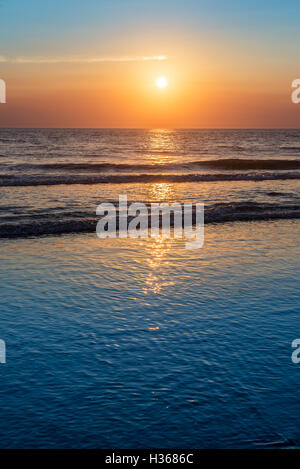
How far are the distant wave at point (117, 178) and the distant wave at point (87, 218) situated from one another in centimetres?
1061

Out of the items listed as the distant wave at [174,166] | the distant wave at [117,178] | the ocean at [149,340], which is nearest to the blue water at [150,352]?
the ocean at [149,340]

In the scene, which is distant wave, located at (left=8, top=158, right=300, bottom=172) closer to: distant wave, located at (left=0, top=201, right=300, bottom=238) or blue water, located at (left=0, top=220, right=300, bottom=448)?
distant wave, located at (left=0, top=201, right=300, bottom=238)

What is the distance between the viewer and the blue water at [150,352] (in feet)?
14.0

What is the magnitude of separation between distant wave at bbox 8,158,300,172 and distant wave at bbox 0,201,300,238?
66.4ft

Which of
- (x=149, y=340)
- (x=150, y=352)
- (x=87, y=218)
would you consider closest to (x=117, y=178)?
(x=87, y=218)

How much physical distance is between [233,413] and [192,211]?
13860 millimetres

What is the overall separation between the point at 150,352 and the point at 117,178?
25.4m

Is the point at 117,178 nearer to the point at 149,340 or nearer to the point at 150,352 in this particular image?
the point at 149,340

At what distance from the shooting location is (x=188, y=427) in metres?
4.29

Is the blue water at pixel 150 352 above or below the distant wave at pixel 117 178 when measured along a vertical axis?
below

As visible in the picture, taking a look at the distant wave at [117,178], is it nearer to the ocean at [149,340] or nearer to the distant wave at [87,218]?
the distant wave at [87,218]

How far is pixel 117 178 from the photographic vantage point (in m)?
30.5

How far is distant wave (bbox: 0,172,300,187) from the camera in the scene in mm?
27133

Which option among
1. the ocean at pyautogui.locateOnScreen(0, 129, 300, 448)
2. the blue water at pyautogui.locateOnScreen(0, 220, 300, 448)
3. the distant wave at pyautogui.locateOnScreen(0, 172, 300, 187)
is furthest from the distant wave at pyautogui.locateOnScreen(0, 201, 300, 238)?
the distant wave at pyautogui.locateOnScreen(0, 172, 300, 187)
